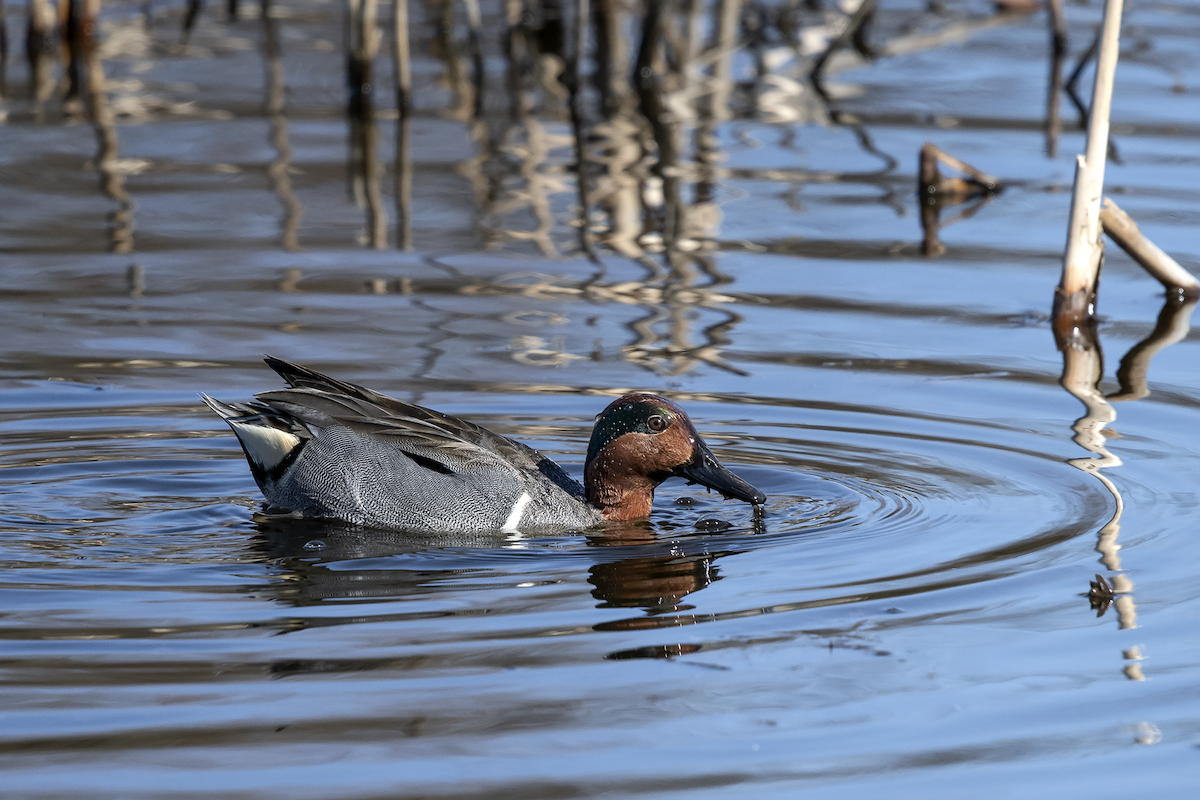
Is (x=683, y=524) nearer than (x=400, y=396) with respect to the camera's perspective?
Yes

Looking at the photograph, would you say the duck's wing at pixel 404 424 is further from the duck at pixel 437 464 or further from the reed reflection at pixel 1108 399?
the reed reflection at pixel 1108 399

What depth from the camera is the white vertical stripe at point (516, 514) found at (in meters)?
6.42

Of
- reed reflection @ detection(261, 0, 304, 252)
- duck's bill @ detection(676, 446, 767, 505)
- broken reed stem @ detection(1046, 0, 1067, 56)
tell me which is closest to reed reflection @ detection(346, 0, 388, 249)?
reed reflection @ detection(261, 0, 304, 252)

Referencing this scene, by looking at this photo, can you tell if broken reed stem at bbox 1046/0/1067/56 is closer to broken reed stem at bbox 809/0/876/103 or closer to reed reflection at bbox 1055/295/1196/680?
broken reed stem at bbox 809/0/876/103

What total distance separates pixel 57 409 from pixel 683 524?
300 centimetres

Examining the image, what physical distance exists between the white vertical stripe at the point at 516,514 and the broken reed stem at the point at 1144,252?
4316 millimetres

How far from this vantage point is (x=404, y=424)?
6.48 meters

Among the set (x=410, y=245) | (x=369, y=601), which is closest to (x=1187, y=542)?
(x=369, y=601)

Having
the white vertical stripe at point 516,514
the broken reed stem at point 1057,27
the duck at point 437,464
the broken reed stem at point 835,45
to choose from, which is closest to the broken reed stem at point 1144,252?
the duck at point 437,464

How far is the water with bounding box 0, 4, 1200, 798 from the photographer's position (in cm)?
446

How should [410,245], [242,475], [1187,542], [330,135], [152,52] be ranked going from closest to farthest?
1. [1187,542]
2. [242,475]
3. [410,245]
4. [330,135]
5. [152,52]

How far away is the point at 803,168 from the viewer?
43.1 feet

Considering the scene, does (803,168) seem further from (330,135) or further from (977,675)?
Result: (977,675)

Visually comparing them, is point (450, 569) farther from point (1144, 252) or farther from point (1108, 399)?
point (1144, 252)
